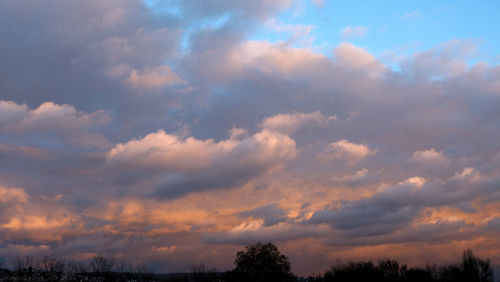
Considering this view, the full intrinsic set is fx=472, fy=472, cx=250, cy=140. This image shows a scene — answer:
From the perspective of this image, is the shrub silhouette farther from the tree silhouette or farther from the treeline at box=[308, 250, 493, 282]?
the tree silhouette

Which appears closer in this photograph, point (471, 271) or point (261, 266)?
point (471, 271)

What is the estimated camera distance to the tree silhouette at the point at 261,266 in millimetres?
53594

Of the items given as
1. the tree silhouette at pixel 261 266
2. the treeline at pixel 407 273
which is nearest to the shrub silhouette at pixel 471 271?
the treeline at pixel 407 273

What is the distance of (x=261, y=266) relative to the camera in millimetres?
53875

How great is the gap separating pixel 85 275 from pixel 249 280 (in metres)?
17.9

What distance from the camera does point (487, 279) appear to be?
A: 39.7 m

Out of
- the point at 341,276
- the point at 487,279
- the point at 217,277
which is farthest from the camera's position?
the point at 217,277

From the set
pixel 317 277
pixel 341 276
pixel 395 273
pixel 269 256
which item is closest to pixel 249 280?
pixel 269 256

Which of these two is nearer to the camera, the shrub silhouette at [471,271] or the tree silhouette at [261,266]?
the shrub silhouette at [471,271]

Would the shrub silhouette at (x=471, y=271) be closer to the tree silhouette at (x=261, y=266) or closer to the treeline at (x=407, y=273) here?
the treeline at (x=407, y=273)

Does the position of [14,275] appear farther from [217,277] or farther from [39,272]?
[217,277]

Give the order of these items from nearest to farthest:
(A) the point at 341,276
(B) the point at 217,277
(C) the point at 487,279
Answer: (C) the point at 487,279 → (A) the point at 341,276 → (B) the point at 217,277

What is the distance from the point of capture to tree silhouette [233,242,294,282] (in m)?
53.6

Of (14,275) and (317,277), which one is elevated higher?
(14,275)
